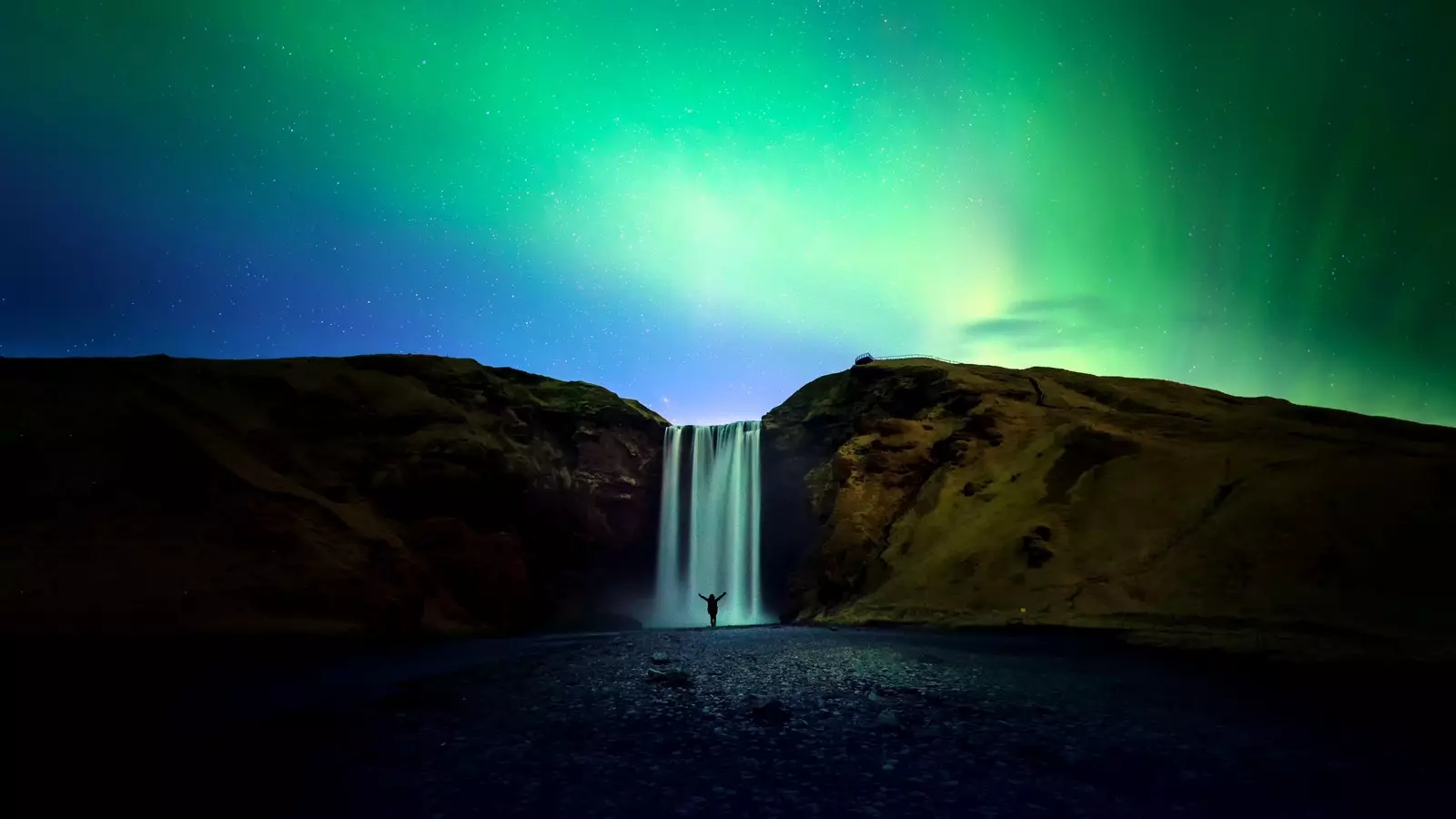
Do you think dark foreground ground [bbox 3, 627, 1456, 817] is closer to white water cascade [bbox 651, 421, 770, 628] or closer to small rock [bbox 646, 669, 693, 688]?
small rock [bbox 646, 669, 693, 688]

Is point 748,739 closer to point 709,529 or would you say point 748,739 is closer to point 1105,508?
point 1105,508

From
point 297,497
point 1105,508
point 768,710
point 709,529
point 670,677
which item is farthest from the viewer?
point 709,529

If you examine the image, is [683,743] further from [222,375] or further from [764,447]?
[764,447]

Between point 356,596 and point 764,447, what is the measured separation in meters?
29.8

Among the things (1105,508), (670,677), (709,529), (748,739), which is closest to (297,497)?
(670,677)

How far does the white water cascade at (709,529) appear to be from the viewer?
1970 inches

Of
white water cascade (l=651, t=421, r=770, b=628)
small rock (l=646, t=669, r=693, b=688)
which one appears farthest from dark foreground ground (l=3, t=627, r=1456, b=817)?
white water cascade (l=651, t=421, r=770, b=628)

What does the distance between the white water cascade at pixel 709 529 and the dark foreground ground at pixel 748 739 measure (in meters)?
31.1

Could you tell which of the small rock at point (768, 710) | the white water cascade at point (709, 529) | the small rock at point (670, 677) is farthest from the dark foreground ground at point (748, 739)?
the white water cascade at point (709, 529)

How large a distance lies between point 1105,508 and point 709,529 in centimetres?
2776

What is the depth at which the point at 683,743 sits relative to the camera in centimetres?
1045

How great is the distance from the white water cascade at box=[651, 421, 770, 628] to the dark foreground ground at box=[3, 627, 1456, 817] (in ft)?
102

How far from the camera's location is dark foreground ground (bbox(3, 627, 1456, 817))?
800 cm

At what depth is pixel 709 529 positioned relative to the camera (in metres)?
50.4
